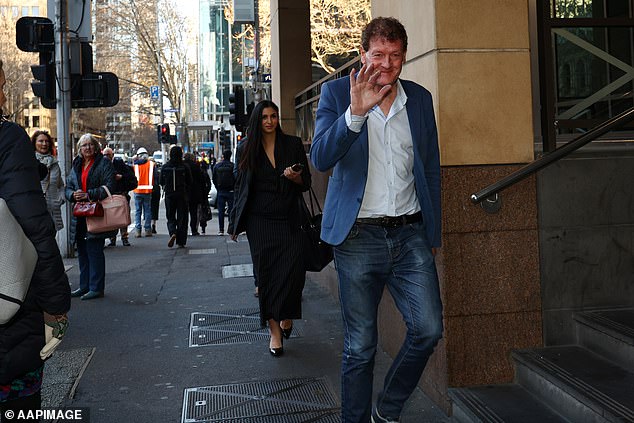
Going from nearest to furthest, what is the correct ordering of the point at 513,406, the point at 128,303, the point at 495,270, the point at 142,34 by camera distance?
the point at 513,406 → the point at 495,270 → the point at 128,303 → the point at 142,34

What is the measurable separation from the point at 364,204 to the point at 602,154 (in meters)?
1.94

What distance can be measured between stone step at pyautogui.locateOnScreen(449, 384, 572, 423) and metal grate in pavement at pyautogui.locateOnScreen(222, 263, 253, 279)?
6.14 metres

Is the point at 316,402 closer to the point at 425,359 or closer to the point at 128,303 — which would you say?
the point at 425,359

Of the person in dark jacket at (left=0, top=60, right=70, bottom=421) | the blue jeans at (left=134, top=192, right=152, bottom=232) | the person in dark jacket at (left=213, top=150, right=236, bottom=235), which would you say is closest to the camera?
the person in dark jacket at (left=0, top=60, right=70, bottom=421)

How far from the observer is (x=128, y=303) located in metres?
8.59

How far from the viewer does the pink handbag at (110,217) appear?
884cm

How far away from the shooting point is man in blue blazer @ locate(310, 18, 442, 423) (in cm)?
372

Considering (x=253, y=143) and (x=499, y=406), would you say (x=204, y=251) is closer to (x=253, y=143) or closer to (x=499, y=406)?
(x=253, y=143)

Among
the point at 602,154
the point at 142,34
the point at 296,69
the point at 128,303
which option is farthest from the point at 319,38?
the point at 142,34

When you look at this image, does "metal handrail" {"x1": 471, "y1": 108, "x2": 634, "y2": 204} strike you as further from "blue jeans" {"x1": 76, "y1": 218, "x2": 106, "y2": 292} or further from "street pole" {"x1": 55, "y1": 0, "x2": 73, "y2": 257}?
"street pole" {"x1": 55, "y1": 0, "x2": 73, "y2": 257}

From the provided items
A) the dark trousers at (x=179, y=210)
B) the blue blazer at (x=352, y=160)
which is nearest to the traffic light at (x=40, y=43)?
the dark trousers at (x=179, y=210)

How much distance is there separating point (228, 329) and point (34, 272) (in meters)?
4.05

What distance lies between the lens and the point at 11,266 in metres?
2.98

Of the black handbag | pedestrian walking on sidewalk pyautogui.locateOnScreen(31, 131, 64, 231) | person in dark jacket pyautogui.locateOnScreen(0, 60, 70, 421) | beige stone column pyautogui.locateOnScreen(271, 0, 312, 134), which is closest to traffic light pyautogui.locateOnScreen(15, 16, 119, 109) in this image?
beige stone column pyautogui.locateOnScreen(271, 0, 312, 134)
